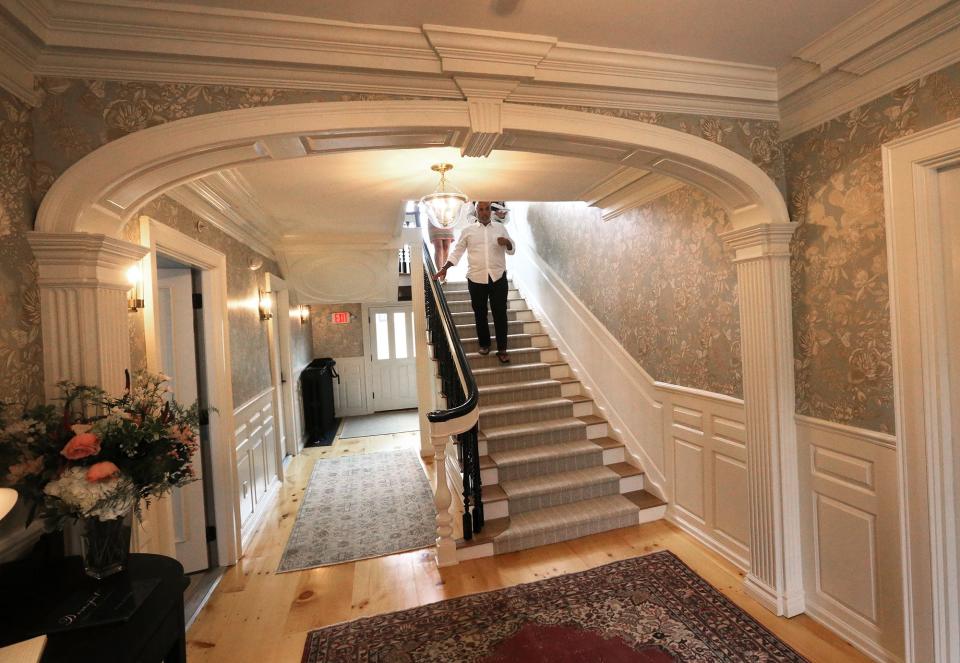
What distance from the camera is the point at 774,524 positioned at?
2.18m

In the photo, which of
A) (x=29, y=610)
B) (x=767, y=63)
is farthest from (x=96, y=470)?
(x=767, y=63)

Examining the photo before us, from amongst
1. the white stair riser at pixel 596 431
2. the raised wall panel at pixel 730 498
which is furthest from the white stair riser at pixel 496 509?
the raised wall panel at pixel 730 498

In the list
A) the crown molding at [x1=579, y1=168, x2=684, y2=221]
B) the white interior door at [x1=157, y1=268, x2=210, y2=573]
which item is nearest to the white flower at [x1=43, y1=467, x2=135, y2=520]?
the white interior door at [x1=157, y1=268, x2=210, y2=573]

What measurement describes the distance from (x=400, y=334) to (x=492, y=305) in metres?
4.34

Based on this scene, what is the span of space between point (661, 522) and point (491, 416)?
1.54 m

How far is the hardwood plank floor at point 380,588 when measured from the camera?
212 cm

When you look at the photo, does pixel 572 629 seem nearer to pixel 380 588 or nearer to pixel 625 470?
pixel 380 588

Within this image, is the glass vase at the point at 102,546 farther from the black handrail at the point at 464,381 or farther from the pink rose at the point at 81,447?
the black handrail at the point at 464,381

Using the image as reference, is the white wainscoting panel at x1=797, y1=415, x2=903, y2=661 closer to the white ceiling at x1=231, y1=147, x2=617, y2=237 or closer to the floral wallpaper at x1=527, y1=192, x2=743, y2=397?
the floral wallpaper at x1=527, y1=192, x2=743, y2=397

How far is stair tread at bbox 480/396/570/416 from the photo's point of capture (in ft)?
12.5

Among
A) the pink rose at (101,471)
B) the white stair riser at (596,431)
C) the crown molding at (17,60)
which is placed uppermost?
the crown molding at (17,60)

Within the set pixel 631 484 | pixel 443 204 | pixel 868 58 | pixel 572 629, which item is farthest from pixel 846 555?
pixel 443 204

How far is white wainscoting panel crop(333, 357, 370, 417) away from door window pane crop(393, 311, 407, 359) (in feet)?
2.13

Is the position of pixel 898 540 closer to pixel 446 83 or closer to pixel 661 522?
pixel 661 522
